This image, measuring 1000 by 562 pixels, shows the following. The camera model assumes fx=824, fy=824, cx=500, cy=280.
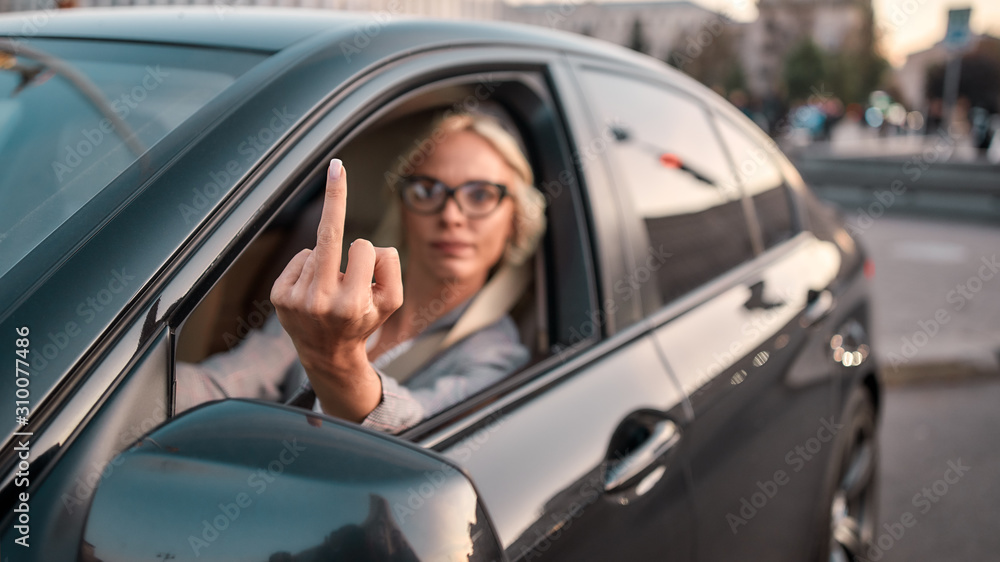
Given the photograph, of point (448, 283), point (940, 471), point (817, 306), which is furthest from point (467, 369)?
point (940, 471)

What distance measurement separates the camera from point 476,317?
6.01ft

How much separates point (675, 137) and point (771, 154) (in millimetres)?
A: 776

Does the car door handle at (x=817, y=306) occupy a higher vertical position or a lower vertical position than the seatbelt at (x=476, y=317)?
lower

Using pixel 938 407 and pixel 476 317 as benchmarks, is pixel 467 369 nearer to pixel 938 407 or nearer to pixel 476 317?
pixel 476 317

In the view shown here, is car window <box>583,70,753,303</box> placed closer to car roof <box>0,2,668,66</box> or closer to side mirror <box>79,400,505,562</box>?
car roof <box>0,2,668,66</box>

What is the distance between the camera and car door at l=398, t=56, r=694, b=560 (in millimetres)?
1274

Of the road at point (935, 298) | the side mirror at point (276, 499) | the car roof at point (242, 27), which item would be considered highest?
the car roof at point (242, 27)

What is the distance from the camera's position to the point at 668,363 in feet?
5.72

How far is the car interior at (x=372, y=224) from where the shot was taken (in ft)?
6.13

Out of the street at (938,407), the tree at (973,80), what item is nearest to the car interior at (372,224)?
the street at (938,407)

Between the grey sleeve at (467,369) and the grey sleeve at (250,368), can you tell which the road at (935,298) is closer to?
the grey sleeve at (467,369)

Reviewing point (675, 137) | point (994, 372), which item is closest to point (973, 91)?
point (994, 372)

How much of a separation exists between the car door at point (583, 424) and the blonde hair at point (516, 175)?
0.17 ft

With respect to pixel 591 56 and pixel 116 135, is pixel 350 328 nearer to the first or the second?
pixel 116 135
